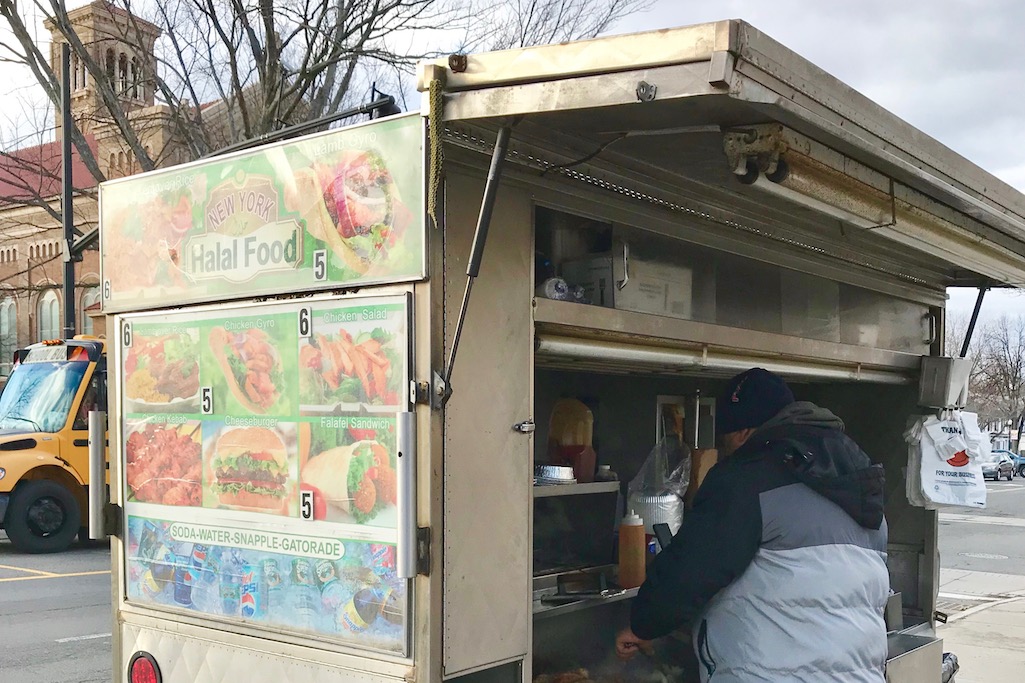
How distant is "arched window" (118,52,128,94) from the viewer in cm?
1708

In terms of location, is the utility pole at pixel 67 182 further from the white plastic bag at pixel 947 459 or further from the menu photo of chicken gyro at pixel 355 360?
the menu photo of chicken gyro at pixel 355 360

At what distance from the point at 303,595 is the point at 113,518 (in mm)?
930

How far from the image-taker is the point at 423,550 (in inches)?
98.0

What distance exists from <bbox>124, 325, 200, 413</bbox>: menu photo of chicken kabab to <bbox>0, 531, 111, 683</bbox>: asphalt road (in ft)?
14.9

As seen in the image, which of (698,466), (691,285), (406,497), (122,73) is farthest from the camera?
(122,73)

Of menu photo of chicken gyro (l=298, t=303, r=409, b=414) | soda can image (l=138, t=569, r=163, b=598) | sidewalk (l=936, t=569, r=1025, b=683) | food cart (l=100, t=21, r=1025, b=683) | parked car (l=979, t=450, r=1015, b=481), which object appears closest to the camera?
food cart (l=100, t=21, r=1025, b=683)

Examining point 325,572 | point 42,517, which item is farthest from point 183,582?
point 42,517

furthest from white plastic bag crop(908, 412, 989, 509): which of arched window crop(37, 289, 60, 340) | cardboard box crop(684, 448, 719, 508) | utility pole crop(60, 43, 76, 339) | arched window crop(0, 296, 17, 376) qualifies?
arched window crop(0, 296, 17, 376)

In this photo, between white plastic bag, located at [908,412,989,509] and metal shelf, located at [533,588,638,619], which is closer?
metal shelf, located at [533,588,638,619]

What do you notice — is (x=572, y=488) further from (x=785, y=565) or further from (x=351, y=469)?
(x=351, y=469)

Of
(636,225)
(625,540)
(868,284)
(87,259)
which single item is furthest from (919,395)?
(87,259)

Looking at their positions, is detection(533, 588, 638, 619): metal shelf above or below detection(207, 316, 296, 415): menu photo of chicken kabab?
below

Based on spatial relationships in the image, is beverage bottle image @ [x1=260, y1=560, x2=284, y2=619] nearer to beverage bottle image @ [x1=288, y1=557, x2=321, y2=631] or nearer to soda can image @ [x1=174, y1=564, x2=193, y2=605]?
beverage bottle image @ [x1=288, y1=557, x2=321, y2=631]

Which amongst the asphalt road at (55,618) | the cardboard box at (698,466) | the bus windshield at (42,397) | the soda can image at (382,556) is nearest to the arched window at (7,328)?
the bus windshield at (42,397)
